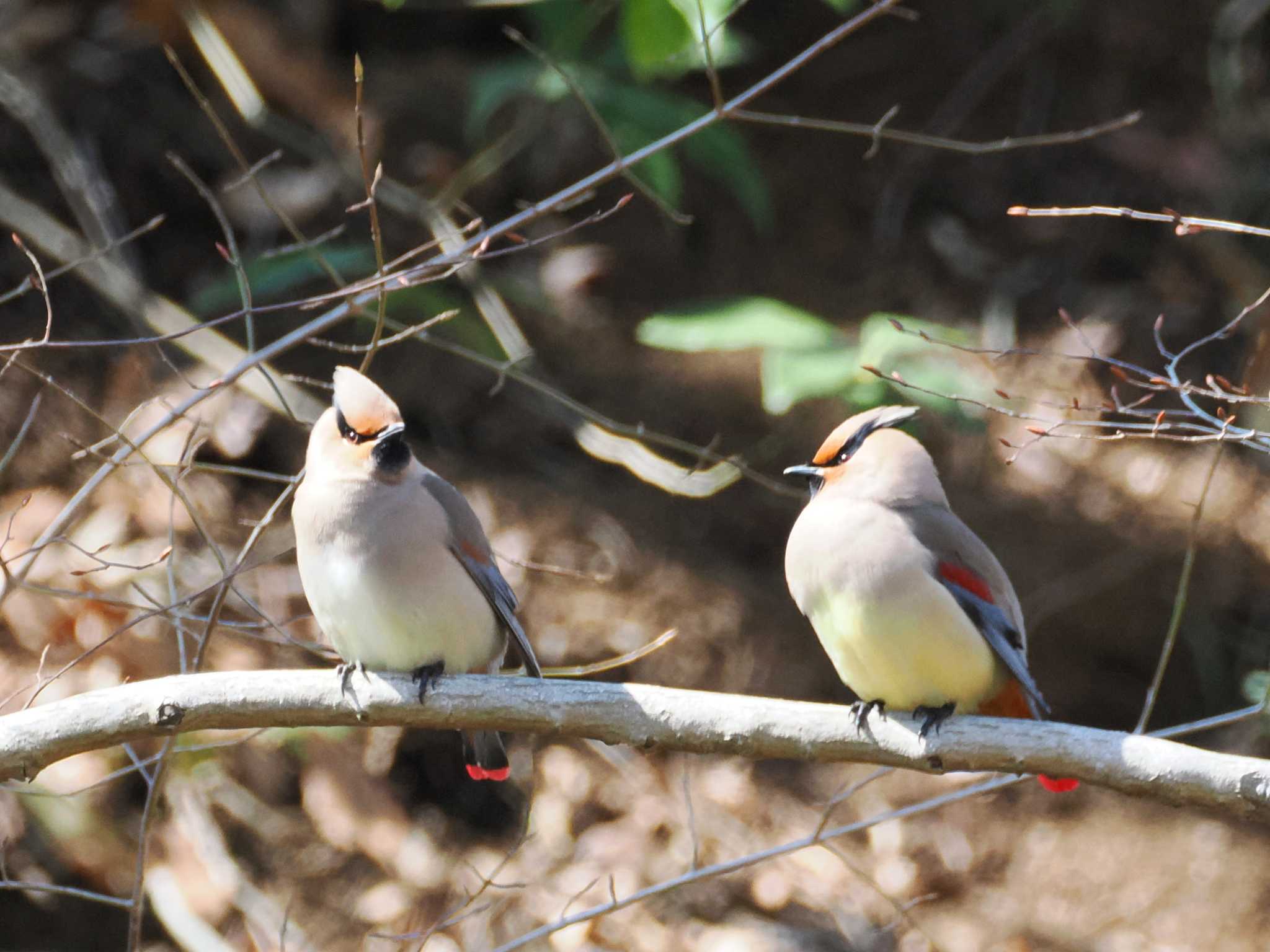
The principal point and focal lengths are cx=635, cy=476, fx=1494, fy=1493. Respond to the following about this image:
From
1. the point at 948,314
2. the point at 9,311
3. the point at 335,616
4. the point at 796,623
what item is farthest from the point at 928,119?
the point at 335,616

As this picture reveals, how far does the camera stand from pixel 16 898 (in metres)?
6.33

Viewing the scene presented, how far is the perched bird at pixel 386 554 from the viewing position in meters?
3.97

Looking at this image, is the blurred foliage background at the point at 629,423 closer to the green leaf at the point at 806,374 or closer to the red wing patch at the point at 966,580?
the green leaf at the point at 806,374

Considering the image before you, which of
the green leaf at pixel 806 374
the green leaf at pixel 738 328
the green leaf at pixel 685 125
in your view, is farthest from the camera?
the green leaf at pixel 685 125

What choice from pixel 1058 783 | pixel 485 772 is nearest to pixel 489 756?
pixel 485 772

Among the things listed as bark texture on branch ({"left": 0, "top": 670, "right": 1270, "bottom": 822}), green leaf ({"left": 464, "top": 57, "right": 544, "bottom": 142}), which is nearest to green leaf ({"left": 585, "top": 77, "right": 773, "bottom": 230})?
green leaf ({"left": 464, "top": 57, "right": 544, "bottom": 142})

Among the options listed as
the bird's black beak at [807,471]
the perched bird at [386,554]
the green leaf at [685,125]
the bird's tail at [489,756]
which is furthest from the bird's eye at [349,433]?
the green leaf at [685,125]

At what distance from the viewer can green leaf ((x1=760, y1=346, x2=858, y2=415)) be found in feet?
15.5

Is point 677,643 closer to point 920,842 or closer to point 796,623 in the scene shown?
point 796,623

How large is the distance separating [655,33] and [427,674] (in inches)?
92.2

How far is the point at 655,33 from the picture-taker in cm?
494

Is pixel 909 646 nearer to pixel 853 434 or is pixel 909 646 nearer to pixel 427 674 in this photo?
pixel 853 434

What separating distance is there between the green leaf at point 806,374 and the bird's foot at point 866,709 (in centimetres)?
117

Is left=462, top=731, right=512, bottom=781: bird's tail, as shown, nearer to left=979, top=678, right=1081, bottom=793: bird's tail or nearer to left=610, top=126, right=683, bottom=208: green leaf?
left=979, top=678, right=1081, bottom=793: bird's tail
